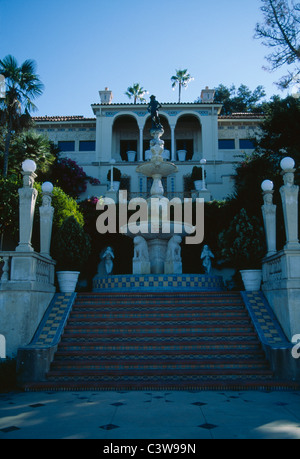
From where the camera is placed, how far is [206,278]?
11.8m

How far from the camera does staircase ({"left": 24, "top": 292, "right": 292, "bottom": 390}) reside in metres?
6.89

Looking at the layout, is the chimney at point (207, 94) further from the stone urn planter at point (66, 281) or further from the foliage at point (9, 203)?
the stone urn planter at point (66, 281)

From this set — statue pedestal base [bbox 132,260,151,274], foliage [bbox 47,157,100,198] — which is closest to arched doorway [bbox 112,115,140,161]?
foliage [bbox 47,157,100,198]

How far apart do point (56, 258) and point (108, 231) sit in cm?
725

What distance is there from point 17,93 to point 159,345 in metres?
14.0

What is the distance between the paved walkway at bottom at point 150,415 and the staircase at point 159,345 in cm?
58

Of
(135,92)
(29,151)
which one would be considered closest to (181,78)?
(135,92)

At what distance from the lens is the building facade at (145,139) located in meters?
25.7

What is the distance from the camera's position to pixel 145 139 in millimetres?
28750

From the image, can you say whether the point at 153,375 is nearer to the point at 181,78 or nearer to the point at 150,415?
the point at 150,415

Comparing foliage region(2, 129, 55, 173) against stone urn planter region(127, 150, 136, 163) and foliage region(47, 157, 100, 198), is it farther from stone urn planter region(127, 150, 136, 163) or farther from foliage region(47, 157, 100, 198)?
stone urn planter region(127, 150, 136, 163)

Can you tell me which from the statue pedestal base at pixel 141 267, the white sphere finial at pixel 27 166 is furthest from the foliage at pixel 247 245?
the white sphere finial at pixel 27 166
